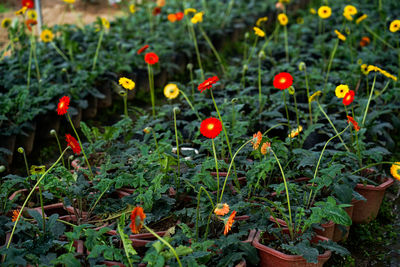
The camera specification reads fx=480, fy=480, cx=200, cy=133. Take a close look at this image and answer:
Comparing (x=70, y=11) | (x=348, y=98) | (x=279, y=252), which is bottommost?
(x=279, y=252)

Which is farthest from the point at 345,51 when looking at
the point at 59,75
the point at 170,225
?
the point at 170,225

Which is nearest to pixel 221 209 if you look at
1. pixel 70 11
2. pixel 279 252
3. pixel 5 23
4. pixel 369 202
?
pixel 279 252

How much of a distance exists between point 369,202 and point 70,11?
578 centimetres

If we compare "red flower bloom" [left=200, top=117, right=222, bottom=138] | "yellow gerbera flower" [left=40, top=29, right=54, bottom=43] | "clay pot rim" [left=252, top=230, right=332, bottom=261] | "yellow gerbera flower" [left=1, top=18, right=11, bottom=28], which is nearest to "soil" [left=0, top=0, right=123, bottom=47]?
"yellow gerbera flower" [left=40, top=29, right=54, bottom=43]

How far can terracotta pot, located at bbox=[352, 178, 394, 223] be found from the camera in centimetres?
260

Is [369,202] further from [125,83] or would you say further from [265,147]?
[125,83]

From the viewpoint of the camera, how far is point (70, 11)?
7152 mm

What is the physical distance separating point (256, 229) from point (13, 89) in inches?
83.7

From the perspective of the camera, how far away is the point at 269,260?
207cm

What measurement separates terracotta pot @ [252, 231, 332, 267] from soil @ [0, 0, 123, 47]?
5.15 m

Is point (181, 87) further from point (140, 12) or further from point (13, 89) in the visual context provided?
point (140, 12)

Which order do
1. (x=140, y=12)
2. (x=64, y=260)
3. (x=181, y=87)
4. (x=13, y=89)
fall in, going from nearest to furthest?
(x=64, y=260) → (x=13, y=89) → (x=181, y=87) → (x=140, y=12)

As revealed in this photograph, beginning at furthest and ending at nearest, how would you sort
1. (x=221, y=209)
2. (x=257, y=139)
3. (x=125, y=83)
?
(x=125, y=83)
(x=257, y=139)
(x=221, y=209)

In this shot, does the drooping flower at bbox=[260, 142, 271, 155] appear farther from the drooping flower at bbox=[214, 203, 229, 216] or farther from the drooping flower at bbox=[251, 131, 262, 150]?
the drooping flower at bbox=[214, 203, 229, 216]
